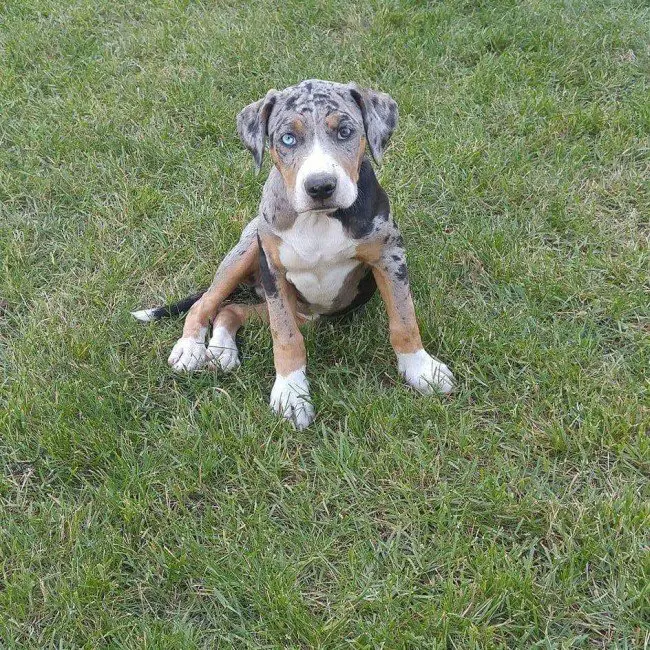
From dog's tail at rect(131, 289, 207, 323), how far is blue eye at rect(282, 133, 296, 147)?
4.60 ft

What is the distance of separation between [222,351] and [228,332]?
165 millimetres

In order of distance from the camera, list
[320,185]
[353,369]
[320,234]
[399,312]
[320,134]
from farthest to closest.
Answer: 1. [353,369]
2. [399,312]
3. [320,234]
4. [320,134]
5. [320,185]

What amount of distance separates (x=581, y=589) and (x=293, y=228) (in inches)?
82.9

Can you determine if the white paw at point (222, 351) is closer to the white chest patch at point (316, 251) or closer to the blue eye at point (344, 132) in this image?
the white chest patch at point (316, 251)

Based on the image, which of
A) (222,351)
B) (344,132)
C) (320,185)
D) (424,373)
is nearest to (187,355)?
(222,351)

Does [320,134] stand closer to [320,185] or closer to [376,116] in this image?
[320,185]

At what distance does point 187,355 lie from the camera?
4246mm

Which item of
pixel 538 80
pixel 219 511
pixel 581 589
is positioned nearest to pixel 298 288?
pixel 219 511

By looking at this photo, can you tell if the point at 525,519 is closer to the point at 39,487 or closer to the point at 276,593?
the point at 276,593

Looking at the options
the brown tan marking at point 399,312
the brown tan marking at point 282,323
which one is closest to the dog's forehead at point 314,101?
the brown tan marking at point 282,323

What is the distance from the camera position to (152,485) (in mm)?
3650

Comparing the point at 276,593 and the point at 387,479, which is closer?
the point at 276,593

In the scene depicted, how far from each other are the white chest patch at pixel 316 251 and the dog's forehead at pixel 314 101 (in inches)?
19.3

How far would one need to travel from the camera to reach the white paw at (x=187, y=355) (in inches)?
166
